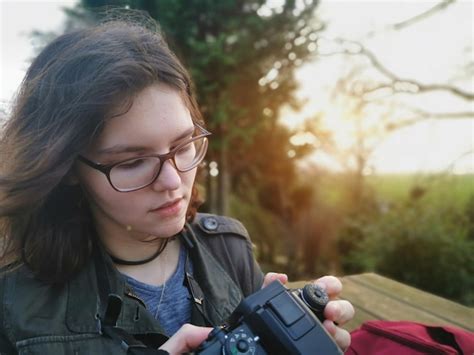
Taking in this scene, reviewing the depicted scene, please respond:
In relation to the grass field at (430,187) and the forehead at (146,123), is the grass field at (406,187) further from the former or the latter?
the forehead at (146,123)

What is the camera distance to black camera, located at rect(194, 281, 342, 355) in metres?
0.90

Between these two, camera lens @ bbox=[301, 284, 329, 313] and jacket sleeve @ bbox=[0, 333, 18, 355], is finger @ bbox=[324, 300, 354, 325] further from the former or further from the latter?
jacket sleeve @ bbox=[0, 333, 18, 355]

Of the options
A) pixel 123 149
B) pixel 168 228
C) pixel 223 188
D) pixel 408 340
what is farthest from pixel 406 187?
pixel 123 149

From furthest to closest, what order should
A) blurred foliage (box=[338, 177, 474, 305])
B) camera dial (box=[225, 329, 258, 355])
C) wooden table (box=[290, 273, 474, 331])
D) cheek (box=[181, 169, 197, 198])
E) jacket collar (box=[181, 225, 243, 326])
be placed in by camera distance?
blurred foliage (box=[338, 177, 474, 305])
wooden table (box=[290, 273, 474, 331])
jacket collar (box=[181, 225, 243, 326])
cheek (box=[181, 169, 197, 198])
camera dial (box=[225, 329, 258, 355])

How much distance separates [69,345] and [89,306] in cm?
10

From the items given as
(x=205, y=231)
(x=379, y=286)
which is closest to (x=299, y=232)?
(x=379, y=286)

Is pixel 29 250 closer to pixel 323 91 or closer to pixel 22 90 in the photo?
pixel 22 90

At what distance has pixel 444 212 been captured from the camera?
5.26 meters

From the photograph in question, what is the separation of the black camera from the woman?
0.07 meters

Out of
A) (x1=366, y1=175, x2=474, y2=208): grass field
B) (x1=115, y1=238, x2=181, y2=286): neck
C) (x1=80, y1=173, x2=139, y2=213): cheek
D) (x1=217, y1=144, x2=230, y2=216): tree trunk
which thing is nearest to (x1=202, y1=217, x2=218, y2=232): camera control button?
(x1=115, y1=238, x2=181, y2=286): neck

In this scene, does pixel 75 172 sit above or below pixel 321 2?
below

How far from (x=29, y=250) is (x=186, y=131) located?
50 cm

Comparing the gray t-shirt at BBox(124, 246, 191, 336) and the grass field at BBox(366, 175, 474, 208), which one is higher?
the gray t-shirt at BBox(124, 246, 191, 336)

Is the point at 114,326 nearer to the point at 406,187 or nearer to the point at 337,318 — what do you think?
the point at 337,318
